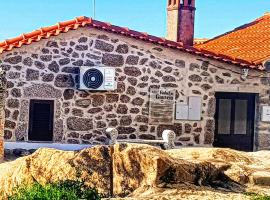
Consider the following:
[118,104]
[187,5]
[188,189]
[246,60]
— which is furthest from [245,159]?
[187,5]

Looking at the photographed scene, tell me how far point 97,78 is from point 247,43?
6.44 metres

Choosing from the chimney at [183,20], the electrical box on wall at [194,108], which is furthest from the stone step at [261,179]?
the chimney at [183,20]

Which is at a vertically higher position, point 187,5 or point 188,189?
point 187,5

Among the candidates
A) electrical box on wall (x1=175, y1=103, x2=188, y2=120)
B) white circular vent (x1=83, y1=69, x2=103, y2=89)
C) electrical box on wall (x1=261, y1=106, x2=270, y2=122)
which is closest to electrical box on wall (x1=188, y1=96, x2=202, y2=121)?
electrical box on wall (x1=175, y1=103, x2=188, y2=120)

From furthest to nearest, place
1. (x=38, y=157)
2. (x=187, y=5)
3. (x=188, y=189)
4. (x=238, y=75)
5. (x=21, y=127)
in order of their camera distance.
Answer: (x=187, y=5) → (x=238, y=75) → (x=21, y=127) → (x=38, y=157) → (x=188, y=189)

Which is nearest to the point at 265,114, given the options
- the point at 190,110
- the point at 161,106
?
the point at 190,110

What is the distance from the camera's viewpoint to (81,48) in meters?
14.6

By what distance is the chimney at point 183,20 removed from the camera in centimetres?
1939

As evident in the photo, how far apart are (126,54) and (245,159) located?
21.3ft

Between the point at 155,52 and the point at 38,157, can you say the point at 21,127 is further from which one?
the point at 38,157

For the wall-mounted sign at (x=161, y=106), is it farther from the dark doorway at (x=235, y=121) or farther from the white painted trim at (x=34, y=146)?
the white painted trim at (x=34, y=146)

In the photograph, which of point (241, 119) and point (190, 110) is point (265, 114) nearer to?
point (241, 119)

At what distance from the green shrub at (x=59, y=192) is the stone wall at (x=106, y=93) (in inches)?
329

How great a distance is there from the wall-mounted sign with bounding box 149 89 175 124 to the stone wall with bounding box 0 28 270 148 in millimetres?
153
